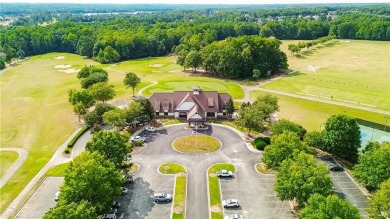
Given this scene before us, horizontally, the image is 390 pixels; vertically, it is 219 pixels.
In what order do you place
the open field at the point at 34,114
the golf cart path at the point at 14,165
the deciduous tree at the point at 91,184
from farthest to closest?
the open field at the point at 34,114 < the golf cart path at the point at 14,165 < the deciduous tree at the point at 91,184

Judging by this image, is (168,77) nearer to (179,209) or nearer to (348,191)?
(179,209)

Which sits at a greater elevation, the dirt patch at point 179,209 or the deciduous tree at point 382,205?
the deciduous tree at point 382,205

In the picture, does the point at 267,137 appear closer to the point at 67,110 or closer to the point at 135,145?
the point at 135,145

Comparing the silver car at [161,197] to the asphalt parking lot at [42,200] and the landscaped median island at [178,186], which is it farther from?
the asphalt parking lot at [42,200]

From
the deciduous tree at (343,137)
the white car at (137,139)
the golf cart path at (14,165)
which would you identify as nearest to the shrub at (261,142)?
the deciduous tree at (343,137)

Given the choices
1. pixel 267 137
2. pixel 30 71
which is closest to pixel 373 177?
pixel 267 137

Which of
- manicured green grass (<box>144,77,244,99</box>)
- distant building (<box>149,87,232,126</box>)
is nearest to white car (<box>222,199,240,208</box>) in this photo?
distant building (<box>149,87,232,126</box>)

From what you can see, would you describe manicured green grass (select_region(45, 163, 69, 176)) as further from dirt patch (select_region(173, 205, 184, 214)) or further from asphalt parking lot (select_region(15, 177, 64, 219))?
dirt patch (select_region(173, 205, 184, 214))

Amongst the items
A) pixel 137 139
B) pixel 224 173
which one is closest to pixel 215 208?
pixel 224 173
